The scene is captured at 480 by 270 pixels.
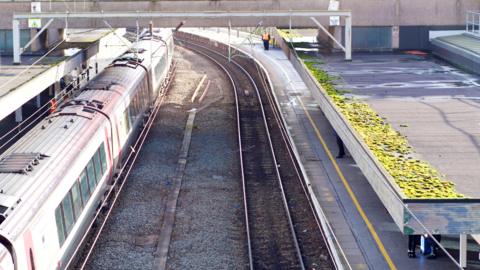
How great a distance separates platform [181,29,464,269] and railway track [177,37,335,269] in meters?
0.54

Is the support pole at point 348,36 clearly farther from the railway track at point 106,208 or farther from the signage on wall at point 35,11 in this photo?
the signage on wall at point 35,11

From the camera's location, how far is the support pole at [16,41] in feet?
126

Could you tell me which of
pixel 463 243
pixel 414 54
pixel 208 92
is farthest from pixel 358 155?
pixel 208 92

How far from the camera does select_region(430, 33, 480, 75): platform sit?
3653 cm

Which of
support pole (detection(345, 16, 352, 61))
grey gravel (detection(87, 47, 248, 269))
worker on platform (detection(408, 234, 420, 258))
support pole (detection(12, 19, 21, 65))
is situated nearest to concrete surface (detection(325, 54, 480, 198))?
support pole (detection(345, 16, 352, 61))

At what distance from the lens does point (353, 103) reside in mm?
29891

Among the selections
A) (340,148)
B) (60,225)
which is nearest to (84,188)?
(60,225)

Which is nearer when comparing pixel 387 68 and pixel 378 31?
pixel 387 68

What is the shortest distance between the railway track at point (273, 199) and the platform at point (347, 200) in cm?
54

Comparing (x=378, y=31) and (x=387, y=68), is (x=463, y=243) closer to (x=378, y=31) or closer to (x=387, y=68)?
(x=387, y=68)

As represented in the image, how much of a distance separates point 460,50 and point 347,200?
1480 cm

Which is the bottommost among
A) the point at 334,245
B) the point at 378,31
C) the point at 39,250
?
the point at 334,245

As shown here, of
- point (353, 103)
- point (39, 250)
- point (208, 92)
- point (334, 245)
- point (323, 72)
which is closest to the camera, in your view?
point (39, 250)

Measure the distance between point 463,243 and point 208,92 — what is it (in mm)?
29806
